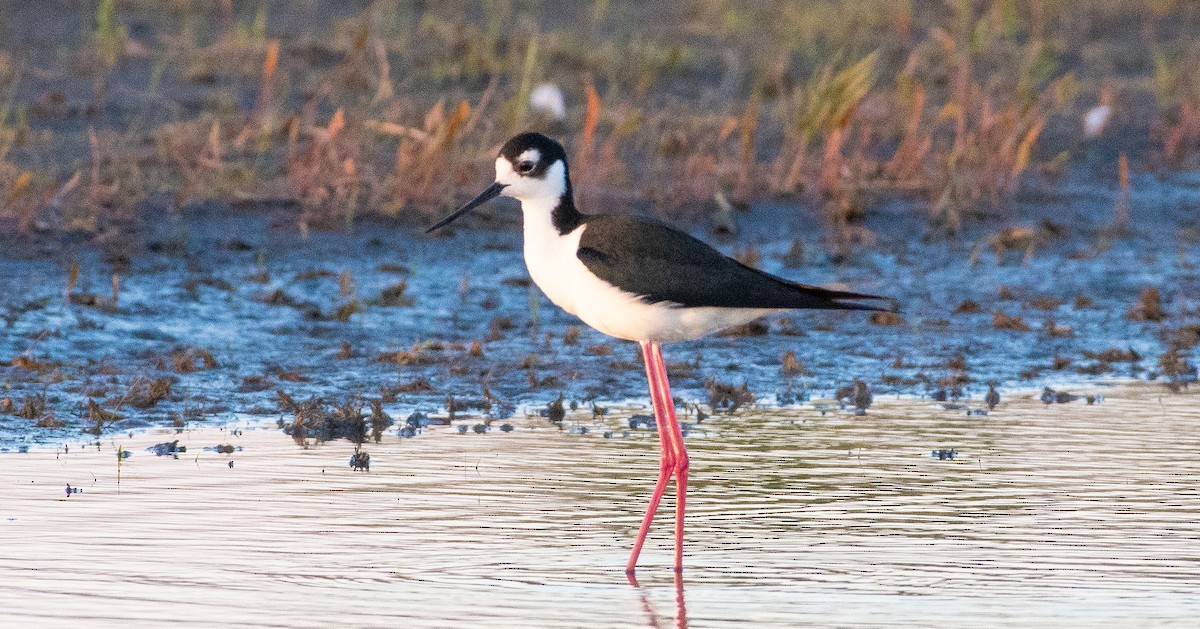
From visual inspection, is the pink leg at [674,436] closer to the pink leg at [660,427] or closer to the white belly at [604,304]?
the pink leg at [660,427]

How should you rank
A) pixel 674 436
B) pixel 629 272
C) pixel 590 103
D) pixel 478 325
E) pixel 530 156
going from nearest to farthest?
pixel 629 272, pixel 530 156, pixel 674 436, pixel 478 325, pixel 590 103

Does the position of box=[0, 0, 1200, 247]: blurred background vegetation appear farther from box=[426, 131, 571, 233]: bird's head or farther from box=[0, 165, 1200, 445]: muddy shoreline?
box=[426, 131, 571, 233]: bird's head

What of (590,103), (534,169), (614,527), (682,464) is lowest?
(614,527)

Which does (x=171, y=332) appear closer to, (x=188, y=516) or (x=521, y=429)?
(x=521, y=429)

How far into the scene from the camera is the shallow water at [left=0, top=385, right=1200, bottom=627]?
4223 mm

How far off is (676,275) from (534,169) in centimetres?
49

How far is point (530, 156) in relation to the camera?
5203mm

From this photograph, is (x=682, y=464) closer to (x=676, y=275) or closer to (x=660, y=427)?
(x=660, y=427)

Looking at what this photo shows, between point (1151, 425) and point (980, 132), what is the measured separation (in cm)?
407

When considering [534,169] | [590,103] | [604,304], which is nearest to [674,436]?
[604,304]

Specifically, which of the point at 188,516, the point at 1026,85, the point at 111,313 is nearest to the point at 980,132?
the point at 1026,85

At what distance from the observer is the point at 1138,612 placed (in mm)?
4145

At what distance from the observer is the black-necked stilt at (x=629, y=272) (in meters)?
5.06

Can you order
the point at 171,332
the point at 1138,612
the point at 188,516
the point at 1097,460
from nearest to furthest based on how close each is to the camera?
the point at 1138,612
the point at 188,516
the point at 1097,460
the point at 171,332
